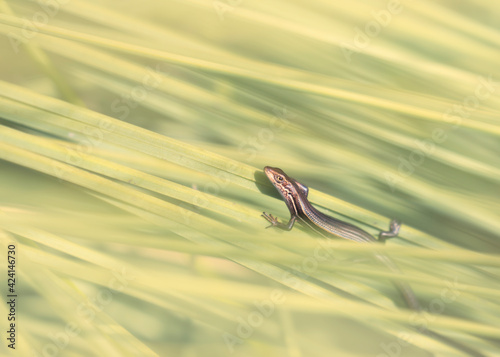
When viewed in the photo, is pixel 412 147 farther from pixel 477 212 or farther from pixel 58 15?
pixel 58 15

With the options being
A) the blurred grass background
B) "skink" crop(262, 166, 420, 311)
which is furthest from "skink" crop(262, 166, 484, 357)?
the blurred grass background

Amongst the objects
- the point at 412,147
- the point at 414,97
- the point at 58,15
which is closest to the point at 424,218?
the point at 412,147

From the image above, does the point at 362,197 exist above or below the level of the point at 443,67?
below

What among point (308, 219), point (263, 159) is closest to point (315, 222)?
point (308, 219)

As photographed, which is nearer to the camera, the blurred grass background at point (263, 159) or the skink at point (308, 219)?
the blurred grass background at point (263, 159)

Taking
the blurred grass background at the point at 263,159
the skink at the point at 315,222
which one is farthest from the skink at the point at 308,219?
the blurred grass background at the point at 263,159

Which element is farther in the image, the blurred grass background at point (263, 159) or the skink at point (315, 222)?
the skink at point (315, 222)

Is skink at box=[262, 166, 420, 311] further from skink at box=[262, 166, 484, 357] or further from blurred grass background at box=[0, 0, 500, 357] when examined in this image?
blurred grass background at box=[0, 0, 500, 357]

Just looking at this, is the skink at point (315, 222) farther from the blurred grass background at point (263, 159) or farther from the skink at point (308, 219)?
the blurred grass background at point (263, 159)
